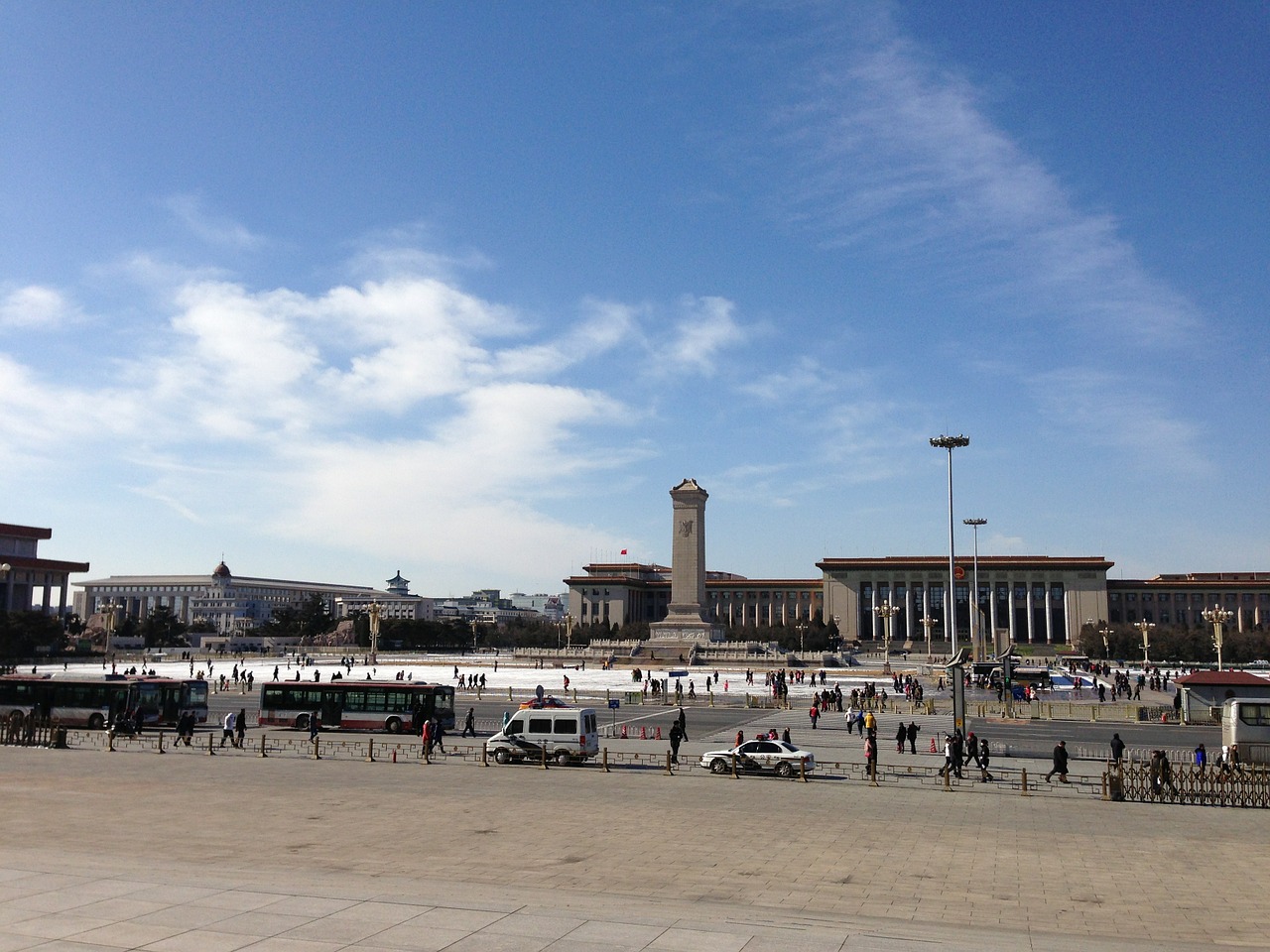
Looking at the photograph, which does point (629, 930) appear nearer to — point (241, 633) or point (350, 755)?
point (350, 755)

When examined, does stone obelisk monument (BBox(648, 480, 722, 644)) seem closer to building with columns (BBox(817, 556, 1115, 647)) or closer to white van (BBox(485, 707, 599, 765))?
building with columns (BBox(817, 556, 1115, 647))

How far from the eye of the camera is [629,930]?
1074 cm

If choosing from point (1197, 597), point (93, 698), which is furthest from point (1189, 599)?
point (93, 698)

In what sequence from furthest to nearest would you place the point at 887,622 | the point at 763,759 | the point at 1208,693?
1. the point at 887,622
2. the point at 1208,693
3. the point at 763,759

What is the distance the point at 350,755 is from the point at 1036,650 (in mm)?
117494

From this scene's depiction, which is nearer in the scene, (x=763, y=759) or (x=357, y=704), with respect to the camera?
(x=763, y=759)

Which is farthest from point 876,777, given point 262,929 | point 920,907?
point 262,929

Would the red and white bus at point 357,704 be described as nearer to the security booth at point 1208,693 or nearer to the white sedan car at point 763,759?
the white sedan car at point 763,759

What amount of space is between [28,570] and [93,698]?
123m

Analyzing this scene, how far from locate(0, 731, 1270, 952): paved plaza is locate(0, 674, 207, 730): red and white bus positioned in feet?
40.8

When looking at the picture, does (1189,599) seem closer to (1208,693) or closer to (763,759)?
(1208,693)

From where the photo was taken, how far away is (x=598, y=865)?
50.9 ft

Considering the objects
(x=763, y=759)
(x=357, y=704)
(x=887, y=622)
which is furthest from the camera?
(x=887, y=622)

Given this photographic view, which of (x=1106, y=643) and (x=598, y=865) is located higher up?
(x=1106, y=643)
